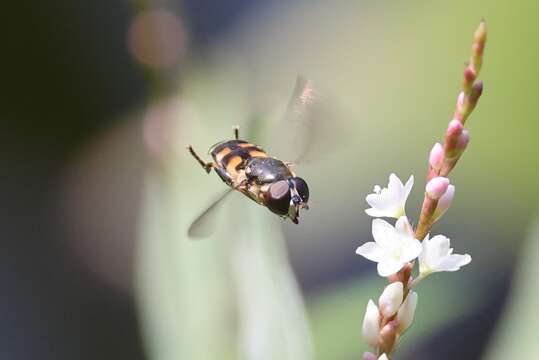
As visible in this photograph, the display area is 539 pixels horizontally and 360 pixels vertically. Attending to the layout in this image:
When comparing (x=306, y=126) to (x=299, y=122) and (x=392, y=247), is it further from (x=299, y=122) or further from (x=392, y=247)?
(x=392, y=247)

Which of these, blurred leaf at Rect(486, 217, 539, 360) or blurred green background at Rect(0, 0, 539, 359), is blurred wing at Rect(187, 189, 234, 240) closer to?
blurred green background at Rect(0, 0, 539, 359)

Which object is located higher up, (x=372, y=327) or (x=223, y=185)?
(x=223, y=185)

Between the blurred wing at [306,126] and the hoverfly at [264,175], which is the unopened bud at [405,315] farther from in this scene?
the blurred wing at [306,126]

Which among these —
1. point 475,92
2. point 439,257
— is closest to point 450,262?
point 439,257

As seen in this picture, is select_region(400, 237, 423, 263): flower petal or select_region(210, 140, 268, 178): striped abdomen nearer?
select_region(400, 237, 423, 263): flower petal

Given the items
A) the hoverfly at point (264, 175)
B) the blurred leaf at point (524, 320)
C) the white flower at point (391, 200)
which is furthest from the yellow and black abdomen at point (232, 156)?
the blurred leaf at point (524, 320)

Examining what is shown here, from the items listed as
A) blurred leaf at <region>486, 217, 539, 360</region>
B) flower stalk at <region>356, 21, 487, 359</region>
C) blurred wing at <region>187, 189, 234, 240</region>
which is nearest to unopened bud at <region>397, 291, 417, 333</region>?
flower stalk at <region>356, 21, 487, 359</region>
